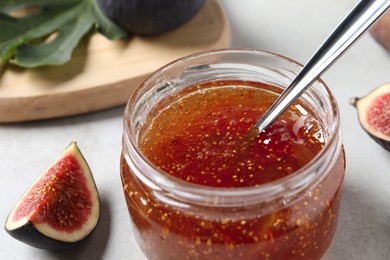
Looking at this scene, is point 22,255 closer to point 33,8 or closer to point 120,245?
point 120,245

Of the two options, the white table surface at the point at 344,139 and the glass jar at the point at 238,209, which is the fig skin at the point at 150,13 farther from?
the glass jar at the point at 238,209

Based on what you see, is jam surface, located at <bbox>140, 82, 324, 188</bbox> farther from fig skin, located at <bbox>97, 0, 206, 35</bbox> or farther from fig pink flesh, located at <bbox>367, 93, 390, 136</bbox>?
fig skin, located at <bbox>97, 0, 206, 35</bbox>

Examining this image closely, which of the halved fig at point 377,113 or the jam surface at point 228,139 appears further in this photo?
the halved fig at point 377,113

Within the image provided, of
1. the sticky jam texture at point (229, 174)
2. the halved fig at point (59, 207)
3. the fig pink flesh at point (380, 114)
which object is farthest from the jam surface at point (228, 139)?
the fig pink flesh at point (380, 114)

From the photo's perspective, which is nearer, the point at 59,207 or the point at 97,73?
the point at 59,207

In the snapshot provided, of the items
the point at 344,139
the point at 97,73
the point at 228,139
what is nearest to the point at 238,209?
the point at 228,139

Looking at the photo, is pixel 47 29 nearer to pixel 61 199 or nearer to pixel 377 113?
pixel 61 199

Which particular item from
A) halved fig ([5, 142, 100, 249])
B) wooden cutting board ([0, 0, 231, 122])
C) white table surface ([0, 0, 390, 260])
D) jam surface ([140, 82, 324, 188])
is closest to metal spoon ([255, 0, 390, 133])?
jam surface ([140, 82, 324, 188])
